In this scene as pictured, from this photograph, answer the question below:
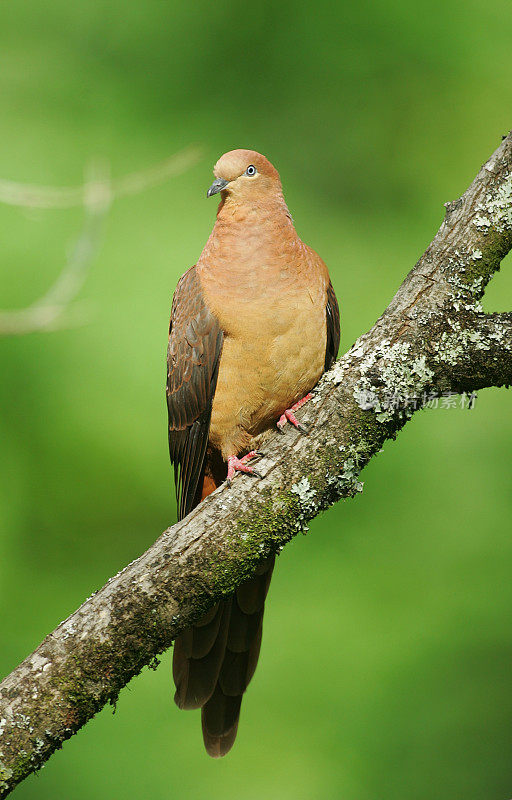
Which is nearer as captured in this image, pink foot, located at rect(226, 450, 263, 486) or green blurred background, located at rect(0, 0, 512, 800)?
pink foot, located at rect(226, 450, 263, 486)

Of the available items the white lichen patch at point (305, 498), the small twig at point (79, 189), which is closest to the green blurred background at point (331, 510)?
the small twig at point (79, 189)

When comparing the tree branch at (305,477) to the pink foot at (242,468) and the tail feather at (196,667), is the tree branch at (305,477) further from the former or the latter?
the tail feather at (196,667)

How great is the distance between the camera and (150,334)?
426 centimetres

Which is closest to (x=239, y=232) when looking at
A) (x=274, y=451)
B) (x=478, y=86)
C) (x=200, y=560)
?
(x=274, y=451)

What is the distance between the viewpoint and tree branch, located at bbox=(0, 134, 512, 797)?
1896 millimetres

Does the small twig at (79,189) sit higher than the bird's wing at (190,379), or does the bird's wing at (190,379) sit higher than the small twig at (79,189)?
the small twig at (79,189)

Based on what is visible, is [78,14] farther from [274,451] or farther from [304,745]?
[304,745]

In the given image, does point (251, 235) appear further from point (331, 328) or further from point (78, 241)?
point (78, 241)

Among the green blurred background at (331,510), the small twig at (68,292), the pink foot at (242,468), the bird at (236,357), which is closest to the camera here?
the pink foot at (242,468)

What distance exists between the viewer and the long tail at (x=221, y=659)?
2551 millimetres

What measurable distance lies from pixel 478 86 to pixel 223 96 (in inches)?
64.2

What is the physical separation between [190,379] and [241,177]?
0.69m

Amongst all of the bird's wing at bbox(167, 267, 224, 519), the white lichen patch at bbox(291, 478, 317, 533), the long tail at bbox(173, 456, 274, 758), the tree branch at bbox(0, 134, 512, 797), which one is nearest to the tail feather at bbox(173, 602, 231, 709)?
the long tail at bbox(173, 456, 274, 758)

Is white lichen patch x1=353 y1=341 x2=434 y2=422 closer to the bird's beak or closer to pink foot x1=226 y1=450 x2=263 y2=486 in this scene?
pink foot x1=226 y1=450 x2=263 y2=486
